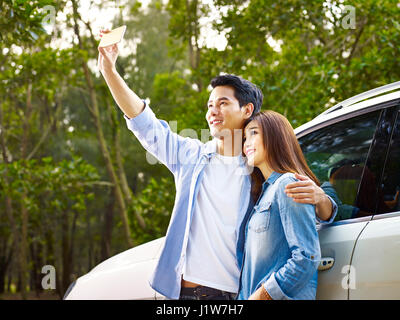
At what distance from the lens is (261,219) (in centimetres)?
200

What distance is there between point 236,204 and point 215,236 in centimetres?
17

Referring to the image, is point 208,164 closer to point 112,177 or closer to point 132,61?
point 112,177

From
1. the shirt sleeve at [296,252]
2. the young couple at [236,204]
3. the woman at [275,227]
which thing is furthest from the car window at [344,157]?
the shirt sleeve at [296,252]

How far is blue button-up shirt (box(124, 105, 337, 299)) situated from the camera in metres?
2.19

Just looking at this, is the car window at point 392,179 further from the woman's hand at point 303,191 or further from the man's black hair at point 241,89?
the man's black hair at point 241,89

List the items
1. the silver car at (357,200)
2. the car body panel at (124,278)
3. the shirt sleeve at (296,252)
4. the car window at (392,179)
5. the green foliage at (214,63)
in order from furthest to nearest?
the green foliage at (214,63) → the car body panel at (124,278) → the car window at (392,179) → the silver car at (357,200) → the shirt sleeve at (296,252)

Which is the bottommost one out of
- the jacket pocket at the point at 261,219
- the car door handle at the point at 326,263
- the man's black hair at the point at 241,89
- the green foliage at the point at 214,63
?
the car door handle at the point at 326,263

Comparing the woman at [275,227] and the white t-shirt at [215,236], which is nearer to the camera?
the woman at [275,227]

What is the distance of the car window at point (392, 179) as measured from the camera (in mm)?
2051

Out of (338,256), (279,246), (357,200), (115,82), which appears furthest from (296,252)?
(115,82)

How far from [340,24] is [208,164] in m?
4.79

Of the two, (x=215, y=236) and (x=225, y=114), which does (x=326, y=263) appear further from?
(x=225, y=114)

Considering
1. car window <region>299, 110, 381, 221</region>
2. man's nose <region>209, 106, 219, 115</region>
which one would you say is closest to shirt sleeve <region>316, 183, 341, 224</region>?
car window <region>299, 110, 381, 221</region>
